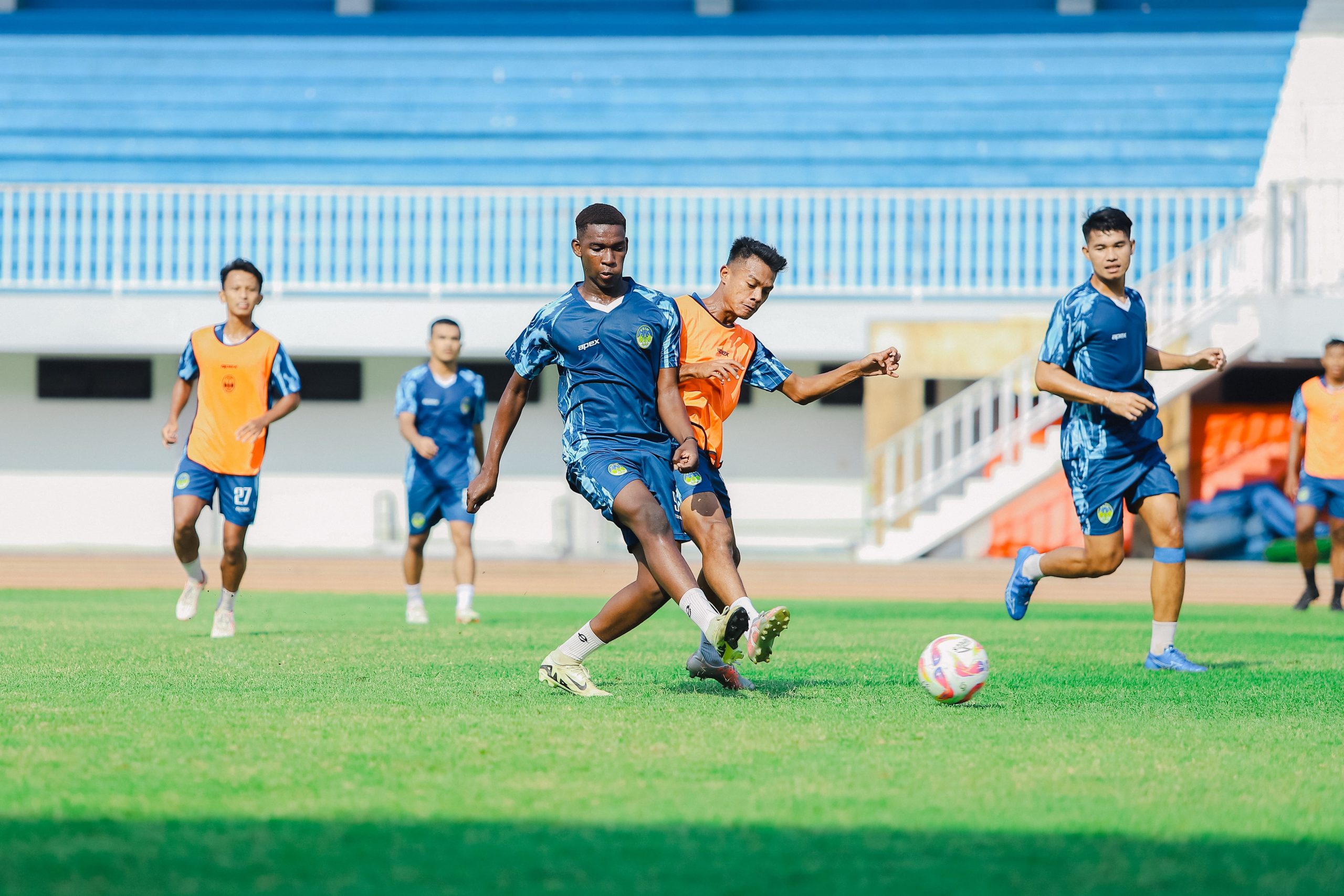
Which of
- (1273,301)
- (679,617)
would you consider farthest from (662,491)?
(1273,301)

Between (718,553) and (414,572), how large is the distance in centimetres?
551

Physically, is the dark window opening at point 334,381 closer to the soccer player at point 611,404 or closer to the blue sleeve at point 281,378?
the blue sleeve at point 281,378

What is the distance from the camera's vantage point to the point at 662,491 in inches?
248

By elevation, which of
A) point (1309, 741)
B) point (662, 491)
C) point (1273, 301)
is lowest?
point (1309, 741)

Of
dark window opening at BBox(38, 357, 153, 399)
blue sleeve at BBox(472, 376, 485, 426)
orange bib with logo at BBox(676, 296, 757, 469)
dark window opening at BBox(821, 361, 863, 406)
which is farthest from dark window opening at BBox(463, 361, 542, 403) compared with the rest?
orange bib with logo at BBox(676, 296, 757, 469)

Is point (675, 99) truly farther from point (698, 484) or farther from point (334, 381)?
point (698, 484)

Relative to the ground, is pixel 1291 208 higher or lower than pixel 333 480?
higher

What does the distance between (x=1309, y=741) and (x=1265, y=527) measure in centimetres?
1469

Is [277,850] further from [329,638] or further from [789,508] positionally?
[789,508]

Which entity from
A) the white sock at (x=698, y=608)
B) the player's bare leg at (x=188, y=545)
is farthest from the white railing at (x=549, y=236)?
the white sock at (x=698, y=608)

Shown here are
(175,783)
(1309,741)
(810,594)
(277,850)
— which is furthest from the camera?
(810,594)

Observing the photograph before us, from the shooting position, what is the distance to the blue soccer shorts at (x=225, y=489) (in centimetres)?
929

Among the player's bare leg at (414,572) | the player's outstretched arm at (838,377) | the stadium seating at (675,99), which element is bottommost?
the player's bare leg at (414,572)

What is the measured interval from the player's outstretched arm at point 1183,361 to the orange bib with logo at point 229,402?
4833 mm
